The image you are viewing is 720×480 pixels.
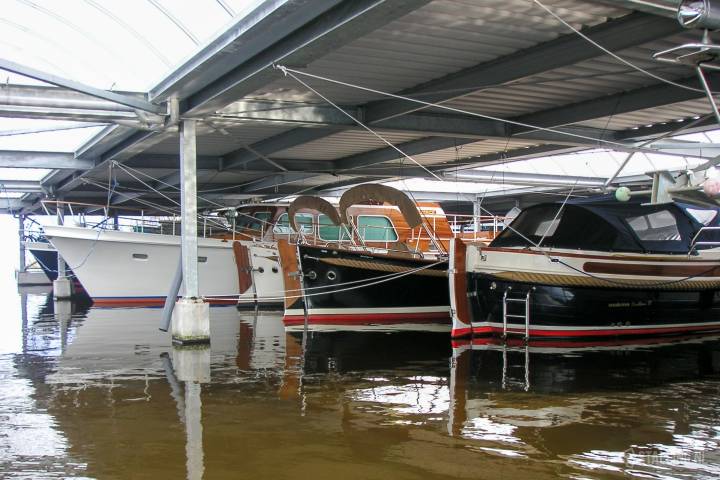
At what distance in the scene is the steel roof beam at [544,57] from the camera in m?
8.84

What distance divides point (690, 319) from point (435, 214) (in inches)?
379

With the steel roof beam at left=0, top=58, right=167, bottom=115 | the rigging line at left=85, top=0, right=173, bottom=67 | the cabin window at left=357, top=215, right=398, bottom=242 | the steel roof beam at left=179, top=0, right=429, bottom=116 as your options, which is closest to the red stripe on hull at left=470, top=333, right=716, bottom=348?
the steel roof beam at left=179, top=0, right=429, bottom=116

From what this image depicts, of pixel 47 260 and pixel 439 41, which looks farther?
pixel 47 260

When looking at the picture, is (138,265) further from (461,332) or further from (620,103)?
(620,103)

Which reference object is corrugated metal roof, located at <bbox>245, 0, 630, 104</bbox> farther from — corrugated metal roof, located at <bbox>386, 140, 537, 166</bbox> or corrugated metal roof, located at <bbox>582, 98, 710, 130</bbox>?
corrugated metal roof, located at <bbox>386, 140, 537, 166</bbox>

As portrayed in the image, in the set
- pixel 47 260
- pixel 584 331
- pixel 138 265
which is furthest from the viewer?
pixel 47 260

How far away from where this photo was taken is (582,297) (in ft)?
42.7

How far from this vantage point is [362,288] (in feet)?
55.6

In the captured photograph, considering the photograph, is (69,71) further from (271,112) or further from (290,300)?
(290,300)

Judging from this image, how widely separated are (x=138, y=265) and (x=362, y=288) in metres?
9.34

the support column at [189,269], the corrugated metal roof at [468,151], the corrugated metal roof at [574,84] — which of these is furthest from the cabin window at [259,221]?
the corrugated metal roof at [574,84]

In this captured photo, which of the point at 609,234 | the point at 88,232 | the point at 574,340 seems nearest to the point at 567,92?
the point at 609,234

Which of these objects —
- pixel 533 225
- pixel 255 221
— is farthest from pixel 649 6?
pixel 255 221

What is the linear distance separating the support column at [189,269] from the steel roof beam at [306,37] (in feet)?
5.36
